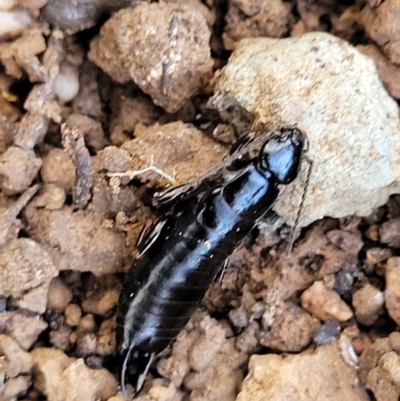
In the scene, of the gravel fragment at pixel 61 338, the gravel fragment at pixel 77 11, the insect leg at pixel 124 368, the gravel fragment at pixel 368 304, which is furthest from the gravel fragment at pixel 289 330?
the gravel fragment at pixel 77 11

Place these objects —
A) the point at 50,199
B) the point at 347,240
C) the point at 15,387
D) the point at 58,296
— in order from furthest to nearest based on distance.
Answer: the point at 347,240, the point at 58,296, the point at 50,199, the point at 15,387

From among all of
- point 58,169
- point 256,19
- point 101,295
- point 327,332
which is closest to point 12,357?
point 101,295

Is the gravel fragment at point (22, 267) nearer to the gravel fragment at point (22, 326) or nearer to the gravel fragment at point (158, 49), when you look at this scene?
the gravel fragment at point (22, 326)

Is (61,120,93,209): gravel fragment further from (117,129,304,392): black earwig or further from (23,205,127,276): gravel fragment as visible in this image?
(117,129,304,392): black earwig

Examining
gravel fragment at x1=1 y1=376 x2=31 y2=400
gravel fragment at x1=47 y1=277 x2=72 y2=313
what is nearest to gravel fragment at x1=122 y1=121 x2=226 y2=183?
gravel fragment at x1=47 y1=277 x2=72 y2=313

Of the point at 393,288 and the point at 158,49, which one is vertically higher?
the point at 158,49

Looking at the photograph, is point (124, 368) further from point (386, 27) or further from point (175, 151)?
point (386, 27)
